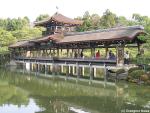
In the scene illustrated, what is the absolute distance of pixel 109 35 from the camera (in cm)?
3550

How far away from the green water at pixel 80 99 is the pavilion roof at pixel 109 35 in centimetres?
542

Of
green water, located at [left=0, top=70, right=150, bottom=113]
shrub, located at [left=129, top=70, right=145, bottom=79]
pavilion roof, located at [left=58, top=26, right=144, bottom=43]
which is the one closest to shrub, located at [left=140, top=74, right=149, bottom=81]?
shrub, located at [left=129, top=70, right=145, bottom=79]

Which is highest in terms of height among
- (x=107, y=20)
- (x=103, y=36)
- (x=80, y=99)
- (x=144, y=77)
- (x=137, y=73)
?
(x=107, y=20)

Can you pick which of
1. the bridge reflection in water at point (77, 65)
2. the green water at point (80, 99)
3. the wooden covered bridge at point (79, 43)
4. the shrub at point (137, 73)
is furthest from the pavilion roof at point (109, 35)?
the green water at point (80, 99)

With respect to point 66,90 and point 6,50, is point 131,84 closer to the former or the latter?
point 66,90

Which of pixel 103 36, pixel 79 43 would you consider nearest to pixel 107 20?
pixel 79 43

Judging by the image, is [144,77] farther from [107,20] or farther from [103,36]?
[107,20]

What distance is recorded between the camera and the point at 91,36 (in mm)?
38344

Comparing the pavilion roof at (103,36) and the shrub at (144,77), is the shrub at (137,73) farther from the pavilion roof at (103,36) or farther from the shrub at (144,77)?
the pavilion roof at (103,36)

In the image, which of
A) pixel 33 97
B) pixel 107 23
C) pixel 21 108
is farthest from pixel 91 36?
pixel 107 23

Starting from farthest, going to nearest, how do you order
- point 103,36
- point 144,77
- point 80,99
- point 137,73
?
1. point 103,36
2. point 137,73
3. point 144,77
4. point 80,99

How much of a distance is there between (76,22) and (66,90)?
26970 mm

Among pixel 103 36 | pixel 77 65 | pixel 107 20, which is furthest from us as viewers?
pixel 107 20

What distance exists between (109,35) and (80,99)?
14.8 m
